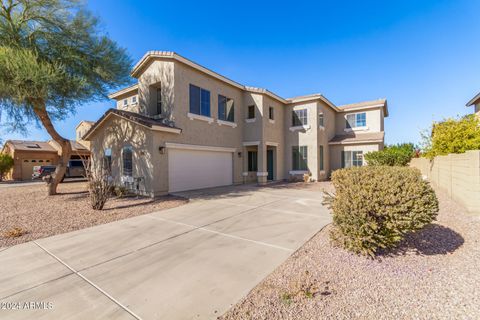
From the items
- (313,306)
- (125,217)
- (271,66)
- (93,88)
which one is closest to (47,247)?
(125,217)

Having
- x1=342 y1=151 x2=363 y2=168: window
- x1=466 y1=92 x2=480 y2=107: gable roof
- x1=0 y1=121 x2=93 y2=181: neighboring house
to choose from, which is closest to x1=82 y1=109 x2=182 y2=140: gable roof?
x1=0 y1=121 x2=93 y2=181: neighboring house

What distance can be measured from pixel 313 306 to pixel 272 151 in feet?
50.6

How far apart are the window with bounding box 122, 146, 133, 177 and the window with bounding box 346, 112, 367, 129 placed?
19.4 meters

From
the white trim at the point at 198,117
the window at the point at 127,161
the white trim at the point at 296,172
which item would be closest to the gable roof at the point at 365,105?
the white trim at the point at 296,172

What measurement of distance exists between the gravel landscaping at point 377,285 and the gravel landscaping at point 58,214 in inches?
239

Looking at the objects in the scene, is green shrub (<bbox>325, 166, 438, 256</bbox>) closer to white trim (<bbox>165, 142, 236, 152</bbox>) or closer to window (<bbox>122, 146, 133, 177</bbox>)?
white trim (<bbox>165, 142, 236, 152</bbox>)

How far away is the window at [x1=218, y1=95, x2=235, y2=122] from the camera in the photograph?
14.8 metres

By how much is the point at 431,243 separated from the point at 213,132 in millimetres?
11805

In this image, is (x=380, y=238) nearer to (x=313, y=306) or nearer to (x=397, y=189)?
(x=397, y=189)

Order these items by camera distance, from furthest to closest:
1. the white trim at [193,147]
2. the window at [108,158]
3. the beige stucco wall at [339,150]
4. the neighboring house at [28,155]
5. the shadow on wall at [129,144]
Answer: the neighboring house at [28,155] < the beige stucco wall at [339,150] < the window at [108,158] < the white trim at [193,147] < the shadow on wall at [129,144]

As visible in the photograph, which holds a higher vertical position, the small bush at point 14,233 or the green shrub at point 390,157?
the green shrub at point 390,157

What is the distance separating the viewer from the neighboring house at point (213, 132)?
1164 cm

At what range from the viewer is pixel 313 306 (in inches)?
109

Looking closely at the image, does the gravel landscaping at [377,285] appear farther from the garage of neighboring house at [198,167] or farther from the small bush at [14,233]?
the garage of neighboring house at [198,167]
